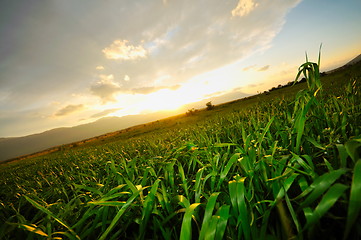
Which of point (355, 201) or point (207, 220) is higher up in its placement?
point (355, 201)

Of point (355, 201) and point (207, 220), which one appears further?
point (207, 220)

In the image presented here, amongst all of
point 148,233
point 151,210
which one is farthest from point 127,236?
point 151,210

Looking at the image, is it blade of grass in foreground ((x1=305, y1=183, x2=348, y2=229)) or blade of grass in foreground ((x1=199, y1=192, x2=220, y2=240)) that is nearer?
blade of grass in foreground ((x1=305, y1=183, x2=348, y2=229))

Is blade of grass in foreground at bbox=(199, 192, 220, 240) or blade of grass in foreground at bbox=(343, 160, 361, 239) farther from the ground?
blade of grass in foreground at bbox=(343, 160, 361, 239)

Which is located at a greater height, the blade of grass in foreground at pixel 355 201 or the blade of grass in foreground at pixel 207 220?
the blade of grass in foreground at pixel 355 201

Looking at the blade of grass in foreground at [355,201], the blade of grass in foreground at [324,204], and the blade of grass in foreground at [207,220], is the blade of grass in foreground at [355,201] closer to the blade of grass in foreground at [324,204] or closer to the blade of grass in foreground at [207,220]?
the blade of grass in foreground at [324,204]

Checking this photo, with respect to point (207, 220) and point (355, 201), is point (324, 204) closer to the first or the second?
point (355, 201)

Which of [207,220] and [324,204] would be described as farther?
[207,220]

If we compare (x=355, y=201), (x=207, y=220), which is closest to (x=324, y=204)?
(x=355, y=201)

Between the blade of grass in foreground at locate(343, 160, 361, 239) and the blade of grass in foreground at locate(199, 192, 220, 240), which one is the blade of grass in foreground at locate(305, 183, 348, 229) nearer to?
the blade of grass in foreground at locate(343, 160, 361, 239)

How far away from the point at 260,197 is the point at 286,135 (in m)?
0.69

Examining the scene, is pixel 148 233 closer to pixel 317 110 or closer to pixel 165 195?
pixel 165 195

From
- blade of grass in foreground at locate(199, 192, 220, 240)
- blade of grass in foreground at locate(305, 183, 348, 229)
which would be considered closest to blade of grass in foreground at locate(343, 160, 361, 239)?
blade of grass in foreground at locate(305, 183, 348, 229)

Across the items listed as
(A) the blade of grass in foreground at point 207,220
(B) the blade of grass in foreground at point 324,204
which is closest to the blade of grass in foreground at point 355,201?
(B) the blade of grass in foreground at point 324,204
